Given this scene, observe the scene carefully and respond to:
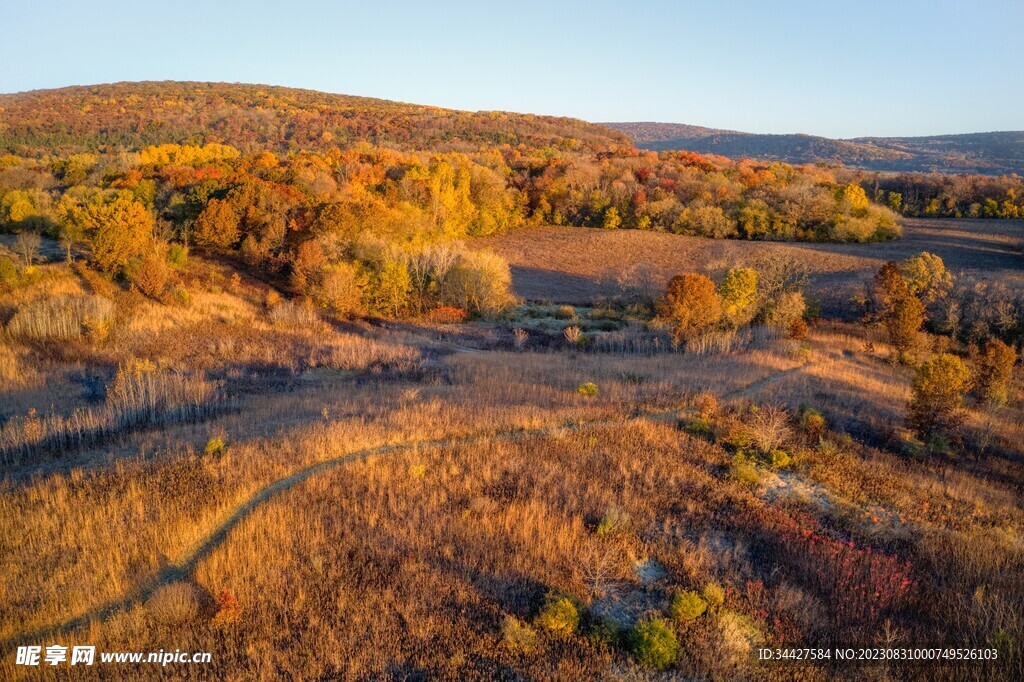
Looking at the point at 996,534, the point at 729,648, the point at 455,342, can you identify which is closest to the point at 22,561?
the point at 729,648

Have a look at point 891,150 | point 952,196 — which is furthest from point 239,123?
point 891,150

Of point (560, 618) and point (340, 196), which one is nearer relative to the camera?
point (560, 618)

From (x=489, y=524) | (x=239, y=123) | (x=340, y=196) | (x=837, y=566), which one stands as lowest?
(x=837, y=566)

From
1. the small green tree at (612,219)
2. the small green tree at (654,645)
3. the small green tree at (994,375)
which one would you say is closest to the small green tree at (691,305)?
the small green tree at (994,375)

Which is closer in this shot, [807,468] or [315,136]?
[807,468]

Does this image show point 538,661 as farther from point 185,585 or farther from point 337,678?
point 185,585

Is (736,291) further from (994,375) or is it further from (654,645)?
(654,645)
